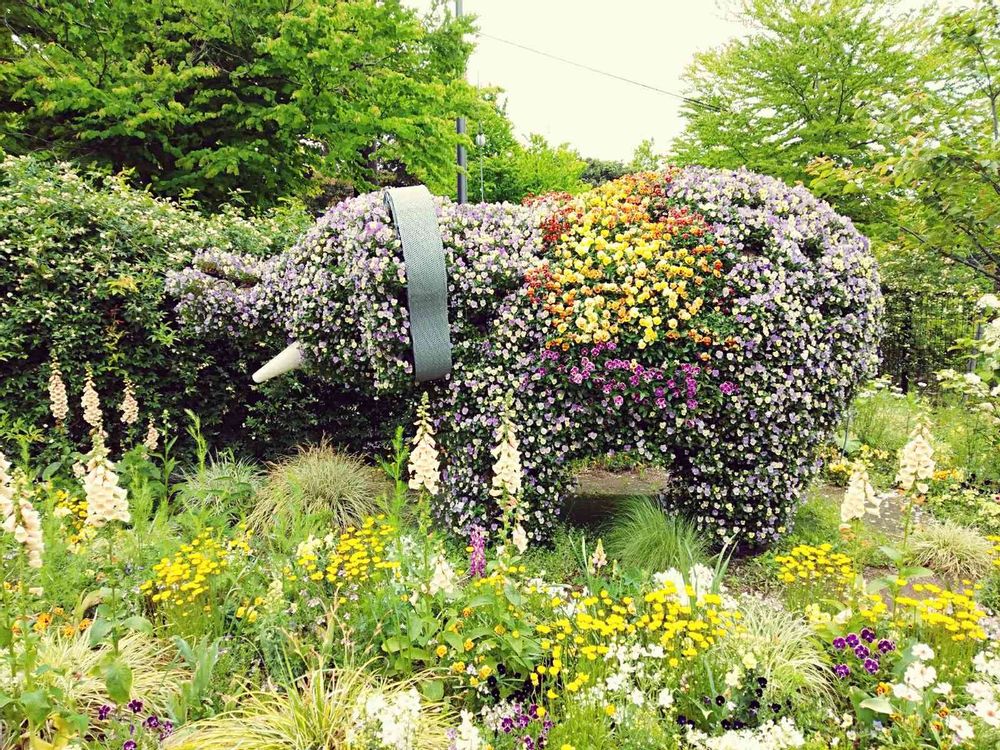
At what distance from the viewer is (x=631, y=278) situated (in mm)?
3594

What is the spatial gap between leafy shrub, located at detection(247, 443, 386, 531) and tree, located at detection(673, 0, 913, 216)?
11.5m

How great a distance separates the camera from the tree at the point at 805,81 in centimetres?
1235

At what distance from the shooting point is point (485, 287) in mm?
3717

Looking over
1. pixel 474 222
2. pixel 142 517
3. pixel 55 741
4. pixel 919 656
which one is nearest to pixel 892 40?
pixel 474 222

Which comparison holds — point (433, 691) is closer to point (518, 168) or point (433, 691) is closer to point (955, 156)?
point (955, 156)

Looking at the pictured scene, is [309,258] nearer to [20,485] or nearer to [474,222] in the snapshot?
[474,222]

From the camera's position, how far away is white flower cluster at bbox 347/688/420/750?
79.2 inches

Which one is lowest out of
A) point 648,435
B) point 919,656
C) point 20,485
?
point 919,656

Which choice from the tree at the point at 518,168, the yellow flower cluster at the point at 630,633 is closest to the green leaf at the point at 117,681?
the yellow flower cluster at the point at 630,633

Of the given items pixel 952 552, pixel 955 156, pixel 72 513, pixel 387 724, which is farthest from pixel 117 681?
pixel 955 156

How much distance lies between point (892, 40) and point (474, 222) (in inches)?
505

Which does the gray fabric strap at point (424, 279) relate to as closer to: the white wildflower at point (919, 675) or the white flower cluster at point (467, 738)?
the white flower cluster at point (467, 738)

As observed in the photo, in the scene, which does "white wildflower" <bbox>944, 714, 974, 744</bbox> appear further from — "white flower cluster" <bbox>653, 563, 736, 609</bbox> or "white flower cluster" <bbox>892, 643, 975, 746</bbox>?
"white flower cluster" <bbox>653, 563, 736, 609</bbox>

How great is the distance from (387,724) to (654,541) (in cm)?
225
